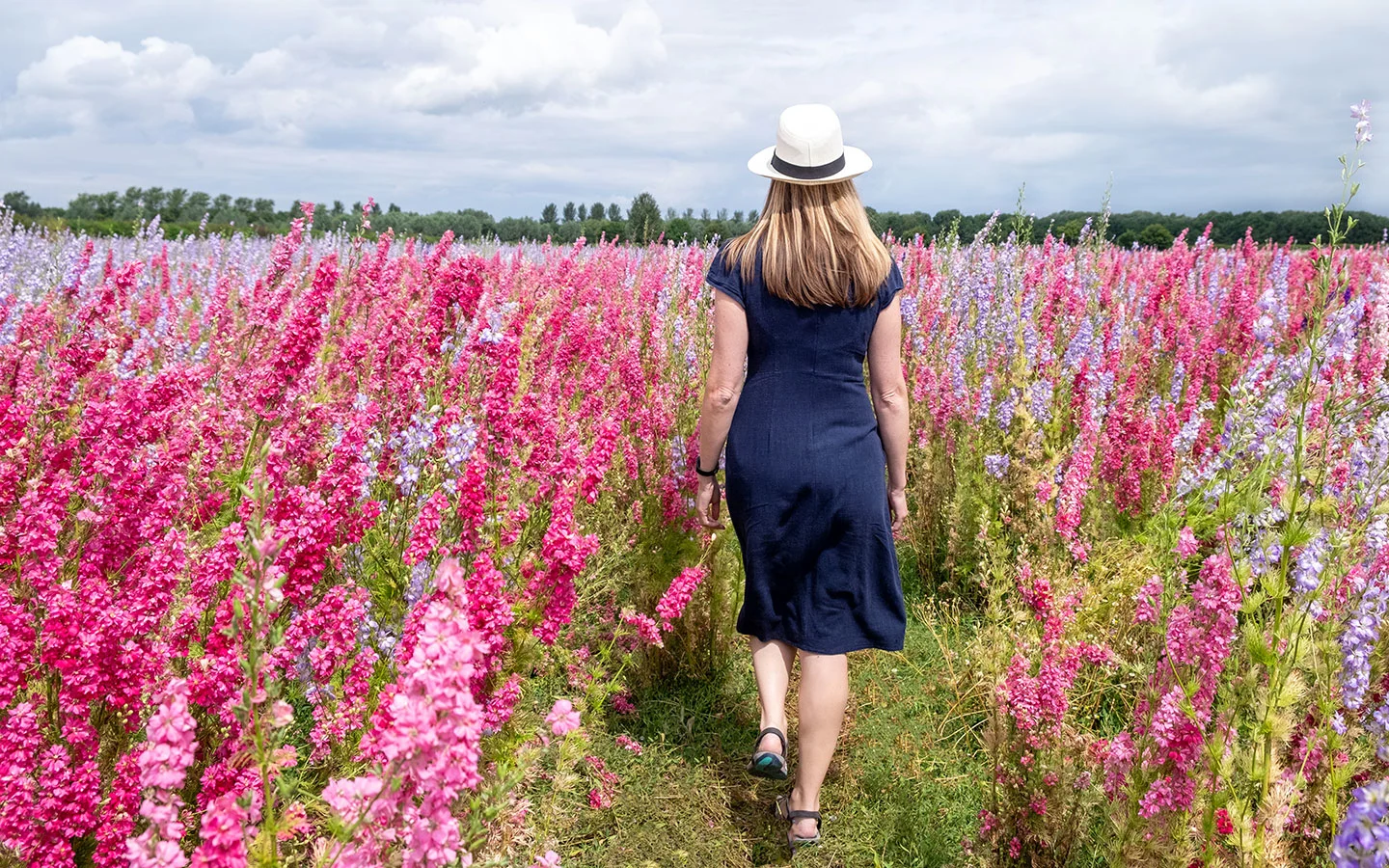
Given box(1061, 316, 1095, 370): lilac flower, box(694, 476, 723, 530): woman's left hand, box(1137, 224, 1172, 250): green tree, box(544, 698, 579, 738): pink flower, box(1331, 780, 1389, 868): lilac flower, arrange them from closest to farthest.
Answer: box(1331, 780, 1389, 868): lilac flower
box(544, 698, 579, 738): pink flower
box(694, 476, 723, 530): woman's left hand
box(1061, 316, 1095, 370): lilac flower
box(1137, 224, 1172, 250): green tree

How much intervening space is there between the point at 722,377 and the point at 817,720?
1.20 metres

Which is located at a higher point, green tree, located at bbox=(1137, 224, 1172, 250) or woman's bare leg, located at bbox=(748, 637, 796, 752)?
green tree, located at bbox=(1137, 224, 1172, 250)

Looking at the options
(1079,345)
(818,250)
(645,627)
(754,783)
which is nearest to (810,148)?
(818,250)

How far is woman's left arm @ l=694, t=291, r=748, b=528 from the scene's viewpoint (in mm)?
2852

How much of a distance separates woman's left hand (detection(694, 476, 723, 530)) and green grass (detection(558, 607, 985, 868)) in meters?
0.95

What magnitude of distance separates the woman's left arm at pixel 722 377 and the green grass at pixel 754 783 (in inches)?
46.4

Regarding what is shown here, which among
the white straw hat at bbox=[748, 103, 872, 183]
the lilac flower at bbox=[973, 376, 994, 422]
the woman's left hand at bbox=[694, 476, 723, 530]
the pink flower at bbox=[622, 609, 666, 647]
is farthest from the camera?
the lilac flower at bbox=[973, 376, 994, 422]

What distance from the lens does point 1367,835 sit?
1.15 meters

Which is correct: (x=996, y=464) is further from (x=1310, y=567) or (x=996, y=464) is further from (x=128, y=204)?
(x=128, y=204)

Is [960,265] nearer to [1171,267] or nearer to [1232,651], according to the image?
[1171,267]

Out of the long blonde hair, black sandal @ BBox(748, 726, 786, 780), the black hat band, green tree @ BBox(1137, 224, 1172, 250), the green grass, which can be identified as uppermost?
green tree @ BBox(1137, 224, 1172, 250)

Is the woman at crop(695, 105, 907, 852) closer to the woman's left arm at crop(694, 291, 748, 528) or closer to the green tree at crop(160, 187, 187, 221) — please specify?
the woman's left arm at crop(694, 291, 748, 528)

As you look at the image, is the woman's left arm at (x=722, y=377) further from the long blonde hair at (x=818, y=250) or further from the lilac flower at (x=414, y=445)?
the lilac flower at (x=414, y=445)

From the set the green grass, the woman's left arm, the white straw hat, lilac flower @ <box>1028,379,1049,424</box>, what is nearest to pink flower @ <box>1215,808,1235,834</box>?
the green grass
